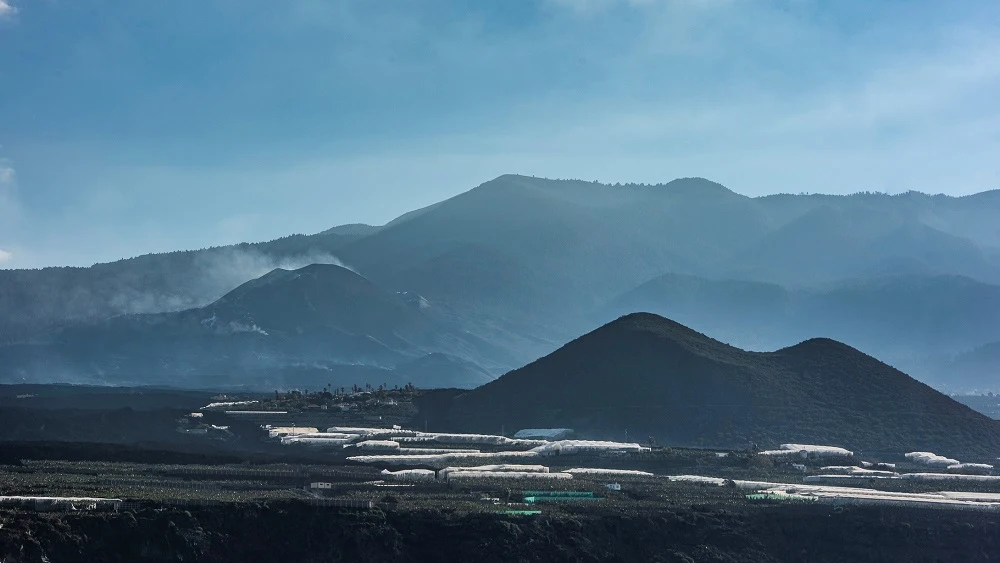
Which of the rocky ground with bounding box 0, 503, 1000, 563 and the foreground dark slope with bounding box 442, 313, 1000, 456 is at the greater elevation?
the foreground dark slope with bounding box 442, 313, 1000, 456

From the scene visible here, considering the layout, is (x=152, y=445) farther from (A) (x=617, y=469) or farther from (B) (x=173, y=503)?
(B) (x=173, y=503)

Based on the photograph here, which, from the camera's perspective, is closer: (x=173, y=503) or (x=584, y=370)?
(x=173, y=503)

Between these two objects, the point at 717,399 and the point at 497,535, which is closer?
the point at 497,535

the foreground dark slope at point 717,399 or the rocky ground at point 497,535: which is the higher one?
the foreground dark slope at point 717,399

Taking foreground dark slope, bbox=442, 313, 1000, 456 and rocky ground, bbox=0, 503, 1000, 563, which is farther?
foreground dark slope, bbox=442, 313, 1000, 456

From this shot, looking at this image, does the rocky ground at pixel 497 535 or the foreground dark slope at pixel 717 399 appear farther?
the foreground dark slope at pixel 717 399

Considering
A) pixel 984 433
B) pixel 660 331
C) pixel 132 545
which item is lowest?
pixel 132 545

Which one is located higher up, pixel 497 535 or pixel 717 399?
pixel 717 399

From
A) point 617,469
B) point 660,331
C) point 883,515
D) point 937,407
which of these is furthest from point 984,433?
point 883,515
